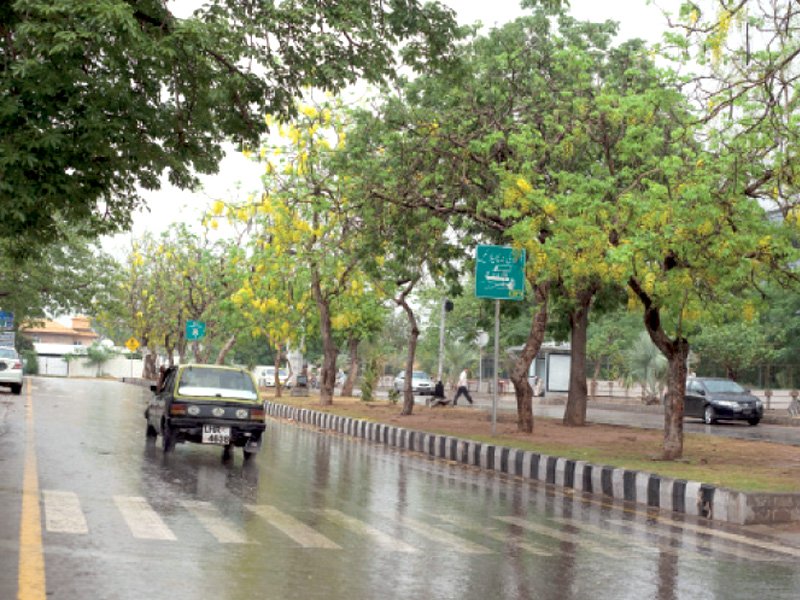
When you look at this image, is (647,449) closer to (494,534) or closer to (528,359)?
(528,359)

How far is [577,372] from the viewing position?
28469 mm

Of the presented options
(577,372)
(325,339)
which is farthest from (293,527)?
(325,339)

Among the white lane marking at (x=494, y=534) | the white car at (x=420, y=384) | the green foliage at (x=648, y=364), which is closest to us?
the white lane marking at (x=494, y=534)

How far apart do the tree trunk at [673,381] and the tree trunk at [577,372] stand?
33.8 feet

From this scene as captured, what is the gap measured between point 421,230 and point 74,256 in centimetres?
3038

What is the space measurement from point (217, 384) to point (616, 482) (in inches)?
242

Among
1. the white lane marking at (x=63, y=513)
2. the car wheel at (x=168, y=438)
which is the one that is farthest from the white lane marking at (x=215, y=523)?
the car wheel at (x=168, y=438)

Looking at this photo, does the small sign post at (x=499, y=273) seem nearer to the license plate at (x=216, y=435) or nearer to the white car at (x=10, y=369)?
the license plate at (x=216, y=435)

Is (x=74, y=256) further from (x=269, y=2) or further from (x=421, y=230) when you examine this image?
(x=269, y=2)

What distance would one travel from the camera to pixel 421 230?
23641 mm

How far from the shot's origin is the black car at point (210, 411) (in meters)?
15.6

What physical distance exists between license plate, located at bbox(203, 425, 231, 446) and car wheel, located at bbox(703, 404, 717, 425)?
→ 22861mm

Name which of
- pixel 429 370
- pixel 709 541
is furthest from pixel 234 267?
pixel 429 370

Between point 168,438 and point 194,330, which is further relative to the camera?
point 194,330
